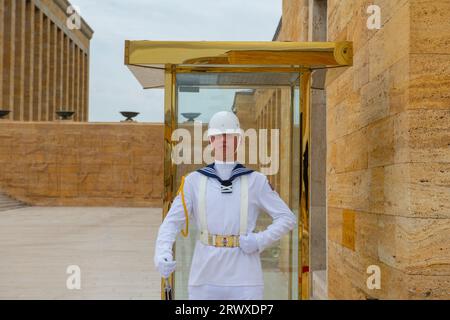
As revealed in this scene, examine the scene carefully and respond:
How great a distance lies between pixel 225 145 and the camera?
11.2 ft

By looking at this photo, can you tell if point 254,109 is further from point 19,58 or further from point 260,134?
point 19,58

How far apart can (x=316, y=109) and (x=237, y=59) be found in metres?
3.79

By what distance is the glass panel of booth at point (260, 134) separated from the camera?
500 cm

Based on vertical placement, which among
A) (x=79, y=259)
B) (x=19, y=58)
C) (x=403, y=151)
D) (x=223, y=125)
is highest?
(x=19, y=58)

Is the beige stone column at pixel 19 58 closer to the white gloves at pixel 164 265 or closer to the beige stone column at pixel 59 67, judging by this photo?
the beige stone column at pixel 59 67

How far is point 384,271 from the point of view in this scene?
13.8 feet

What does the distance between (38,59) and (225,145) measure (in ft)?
152

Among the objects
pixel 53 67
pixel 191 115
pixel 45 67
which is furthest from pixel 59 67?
pixel 191 115

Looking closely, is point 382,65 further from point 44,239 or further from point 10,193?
point 10,193

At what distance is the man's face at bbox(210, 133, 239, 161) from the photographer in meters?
3.39

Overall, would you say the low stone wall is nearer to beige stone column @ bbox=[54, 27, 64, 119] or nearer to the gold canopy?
the gold canopy

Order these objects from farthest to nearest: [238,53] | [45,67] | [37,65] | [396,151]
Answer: [45,67] < [37,65] < [238,53] < [396,151]

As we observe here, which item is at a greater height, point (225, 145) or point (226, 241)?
point (225, 145)
